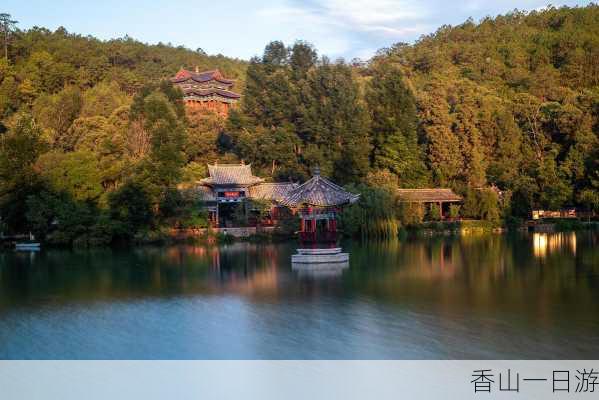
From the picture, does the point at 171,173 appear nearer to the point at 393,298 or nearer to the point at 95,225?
the point at 95,225

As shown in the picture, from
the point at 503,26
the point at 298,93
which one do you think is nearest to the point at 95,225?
the point at 298,93

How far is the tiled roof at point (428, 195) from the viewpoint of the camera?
33781mm

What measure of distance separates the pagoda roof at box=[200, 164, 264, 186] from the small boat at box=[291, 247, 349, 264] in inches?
470

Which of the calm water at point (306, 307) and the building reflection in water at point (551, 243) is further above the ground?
the building reflection in water at point (551, 243)

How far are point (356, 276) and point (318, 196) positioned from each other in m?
4.71

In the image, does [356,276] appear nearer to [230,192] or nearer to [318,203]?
[318,203]

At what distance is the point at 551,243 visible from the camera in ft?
86.2

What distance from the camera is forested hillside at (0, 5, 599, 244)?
94.9 ft

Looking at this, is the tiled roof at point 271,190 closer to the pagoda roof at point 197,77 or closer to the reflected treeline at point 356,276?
the reflected treeline at point 356,276

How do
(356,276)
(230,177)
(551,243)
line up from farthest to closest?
(230,177), (551,243), (356,276)

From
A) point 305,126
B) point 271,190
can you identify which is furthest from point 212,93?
point 271,190

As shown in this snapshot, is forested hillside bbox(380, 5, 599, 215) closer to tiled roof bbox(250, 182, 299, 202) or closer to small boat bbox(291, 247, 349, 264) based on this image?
tiled roof bbox(250, 182, 299, 202)

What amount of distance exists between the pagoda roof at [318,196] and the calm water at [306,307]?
2.03 meters

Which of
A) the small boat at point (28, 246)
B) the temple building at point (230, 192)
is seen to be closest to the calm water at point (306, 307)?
the small boat at point (28, 246)
